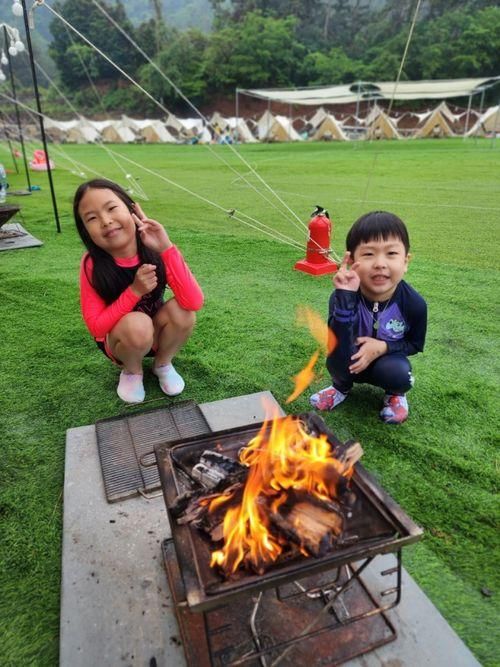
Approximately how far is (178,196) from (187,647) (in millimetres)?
9260

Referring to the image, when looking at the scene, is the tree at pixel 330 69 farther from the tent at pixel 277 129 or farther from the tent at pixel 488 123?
the tent at pixel 488 123

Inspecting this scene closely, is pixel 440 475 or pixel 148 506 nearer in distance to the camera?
pixel 148 506

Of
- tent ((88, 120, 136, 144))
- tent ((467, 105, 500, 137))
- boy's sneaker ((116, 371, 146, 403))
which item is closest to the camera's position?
boy's sneaker ((116, 371, 146, 403))

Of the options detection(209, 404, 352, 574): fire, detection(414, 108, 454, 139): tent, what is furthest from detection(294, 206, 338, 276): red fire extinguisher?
detection(414, 108, 454, 139): tent

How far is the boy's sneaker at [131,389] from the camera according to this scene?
8.89 ft

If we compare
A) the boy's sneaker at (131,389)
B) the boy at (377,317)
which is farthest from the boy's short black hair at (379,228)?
the boy's sneaker at (131,389)

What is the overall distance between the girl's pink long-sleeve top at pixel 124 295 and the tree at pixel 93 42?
6045 cm

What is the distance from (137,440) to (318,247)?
116 inches

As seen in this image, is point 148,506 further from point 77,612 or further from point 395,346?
point 395,346

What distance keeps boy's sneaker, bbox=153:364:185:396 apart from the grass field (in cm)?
9

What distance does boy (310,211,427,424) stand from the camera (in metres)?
2.14

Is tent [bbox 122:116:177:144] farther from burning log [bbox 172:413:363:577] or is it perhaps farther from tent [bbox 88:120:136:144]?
burning log [bbox 172:413:363:577]

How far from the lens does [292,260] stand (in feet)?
17.1

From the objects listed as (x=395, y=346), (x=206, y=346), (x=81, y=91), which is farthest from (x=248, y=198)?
(x=81, y=91)
